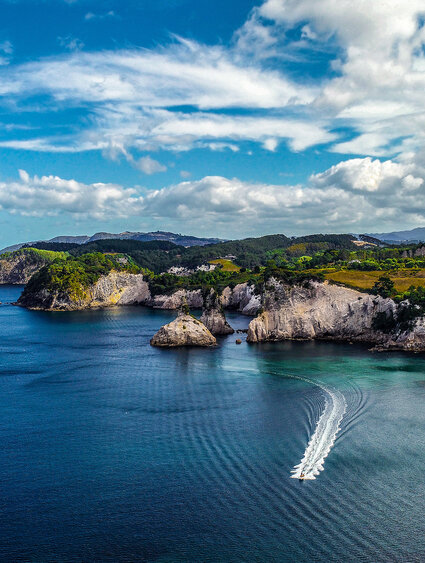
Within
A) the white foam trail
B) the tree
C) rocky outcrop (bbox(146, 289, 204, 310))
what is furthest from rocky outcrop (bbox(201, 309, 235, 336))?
rocky outcrop (bbox(146, 289, 204, 310))

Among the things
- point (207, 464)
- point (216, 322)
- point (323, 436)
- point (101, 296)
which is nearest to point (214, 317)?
point (216, 322)

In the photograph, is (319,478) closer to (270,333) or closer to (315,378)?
(315,378)

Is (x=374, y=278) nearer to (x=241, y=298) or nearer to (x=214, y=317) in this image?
(x=214, y=317)

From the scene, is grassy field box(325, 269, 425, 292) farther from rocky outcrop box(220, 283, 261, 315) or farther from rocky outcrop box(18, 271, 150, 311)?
rocky outcrop box(18, 271, 150, 311)

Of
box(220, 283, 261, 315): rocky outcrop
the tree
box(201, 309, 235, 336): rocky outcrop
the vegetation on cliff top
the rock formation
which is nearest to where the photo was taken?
the tree

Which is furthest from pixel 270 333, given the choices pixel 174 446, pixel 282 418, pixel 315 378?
pixel 174 446

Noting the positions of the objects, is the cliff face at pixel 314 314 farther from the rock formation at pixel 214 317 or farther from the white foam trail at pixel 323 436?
the white foam trail at pixel 323 436

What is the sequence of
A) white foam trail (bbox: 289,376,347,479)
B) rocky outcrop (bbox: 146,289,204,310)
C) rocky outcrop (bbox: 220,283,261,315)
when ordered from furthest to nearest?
rocky outcrop (bbox: 146,289,204,310) < rocky outcrop (bbox: 220,283,261,315) < white foam trail (bbox: 289,376,347,479)

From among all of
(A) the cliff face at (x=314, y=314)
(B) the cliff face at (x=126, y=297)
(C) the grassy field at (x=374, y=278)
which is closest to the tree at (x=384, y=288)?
(A) the cliff face at (x=314, y=314)
